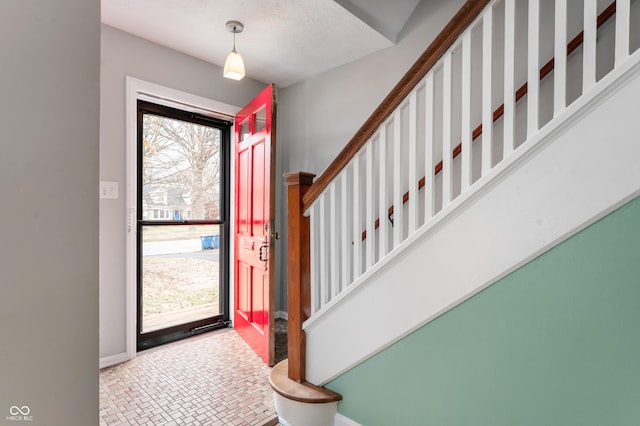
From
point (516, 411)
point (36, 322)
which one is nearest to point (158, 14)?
point (36, 322)

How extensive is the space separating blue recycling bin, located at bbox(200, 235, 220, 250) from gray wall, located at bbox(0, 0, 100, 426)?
7.88 ft

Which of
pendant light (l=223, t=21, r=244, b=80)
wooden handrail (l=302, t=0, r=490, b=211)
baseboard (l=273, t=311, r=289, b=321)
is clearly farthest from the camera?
baseboard (l=273, t=311, r=289, b=321)

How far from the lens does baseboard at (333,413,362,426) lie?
1560mm

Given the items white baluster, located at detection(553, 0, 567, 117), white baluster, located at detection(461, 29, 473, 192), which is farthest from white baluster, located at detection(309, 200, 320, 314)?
white baluster, located at detection(553, 0, 567, 117)

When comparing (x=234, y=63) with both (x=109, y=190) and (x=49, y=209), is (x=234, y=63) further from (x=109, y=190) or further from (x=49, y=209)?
(x=49, y=209)

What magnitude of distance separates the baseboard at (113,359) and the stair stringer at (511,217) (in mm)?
1801

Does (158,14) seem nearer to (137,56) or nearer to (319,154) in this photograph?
(137,56)

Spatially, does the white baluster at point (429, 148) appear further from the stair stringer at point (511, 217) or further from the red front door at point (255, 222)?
the red front door at point (255, 222)

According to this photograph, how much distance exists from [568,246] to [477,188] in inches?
13.2

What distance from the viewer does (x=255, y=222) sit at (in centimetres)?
259

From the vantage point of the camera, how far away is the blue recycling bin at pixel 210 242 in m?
3.10

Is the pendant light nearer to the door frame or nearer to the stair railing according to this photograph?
the door frame

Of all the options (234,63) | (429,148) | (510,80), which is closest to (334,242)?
(429,148)

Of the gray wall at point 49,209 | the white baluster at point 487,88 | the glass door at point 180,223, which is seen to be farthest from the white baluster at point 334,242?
the glass door at point 180,223
